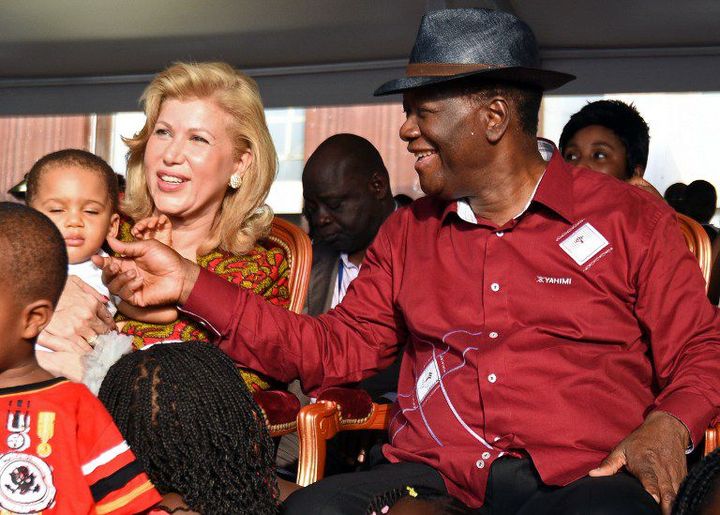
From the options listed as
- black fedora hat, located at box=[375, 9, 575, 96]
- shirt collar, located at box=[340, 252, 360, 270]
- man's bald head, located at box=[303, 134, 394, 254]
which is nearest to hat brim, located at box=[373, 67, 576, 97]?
black fedora hat, located at box=[375, 9, 575, 96]

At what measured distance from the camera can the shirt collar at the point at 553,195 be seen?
2.53 metres

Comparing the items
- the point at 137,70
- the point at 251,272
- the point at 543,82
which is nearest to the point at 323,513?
the point at 251,272

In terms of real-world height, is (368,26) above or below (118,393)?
above

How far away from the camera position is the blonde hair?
309 cm

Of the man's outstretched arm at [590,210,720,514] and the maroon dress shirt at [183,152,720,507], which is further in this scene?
the maroon dress shirt at [183,152,720,507]

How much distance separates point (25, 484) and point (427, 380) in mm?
1104

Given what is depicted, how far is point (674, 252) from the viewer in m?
2.44

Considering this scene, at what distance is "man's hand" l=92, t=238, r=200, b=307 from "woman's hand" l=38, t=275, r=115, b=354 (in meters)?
0.14

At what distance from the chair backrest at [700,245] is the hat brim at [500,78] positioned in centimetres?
66

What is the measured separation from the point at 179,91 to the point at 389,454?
1.33m

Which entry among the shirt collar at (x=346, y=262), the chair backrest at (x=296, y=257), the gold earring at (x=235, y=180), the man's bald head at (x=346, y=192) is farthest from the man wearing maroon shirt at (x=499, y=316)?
the man's bald head at (x=346, y=192)

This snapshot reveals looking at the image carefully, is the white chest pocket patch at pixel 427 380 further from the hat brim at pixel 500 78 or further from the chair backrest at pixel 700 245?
the chair backrest at pixel 700 245

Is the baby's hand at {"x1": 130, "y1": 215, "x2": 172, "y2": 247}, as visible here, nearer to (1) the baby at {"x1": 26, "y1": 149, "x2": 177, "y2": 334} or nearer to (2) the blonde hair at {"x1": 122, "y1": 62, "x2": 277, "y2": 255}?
(1) the baby at {"x1": 26, "y1": 149, "x2": 177, "y2": 334}

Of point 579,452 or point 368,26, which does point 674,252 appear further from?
point 368,26
